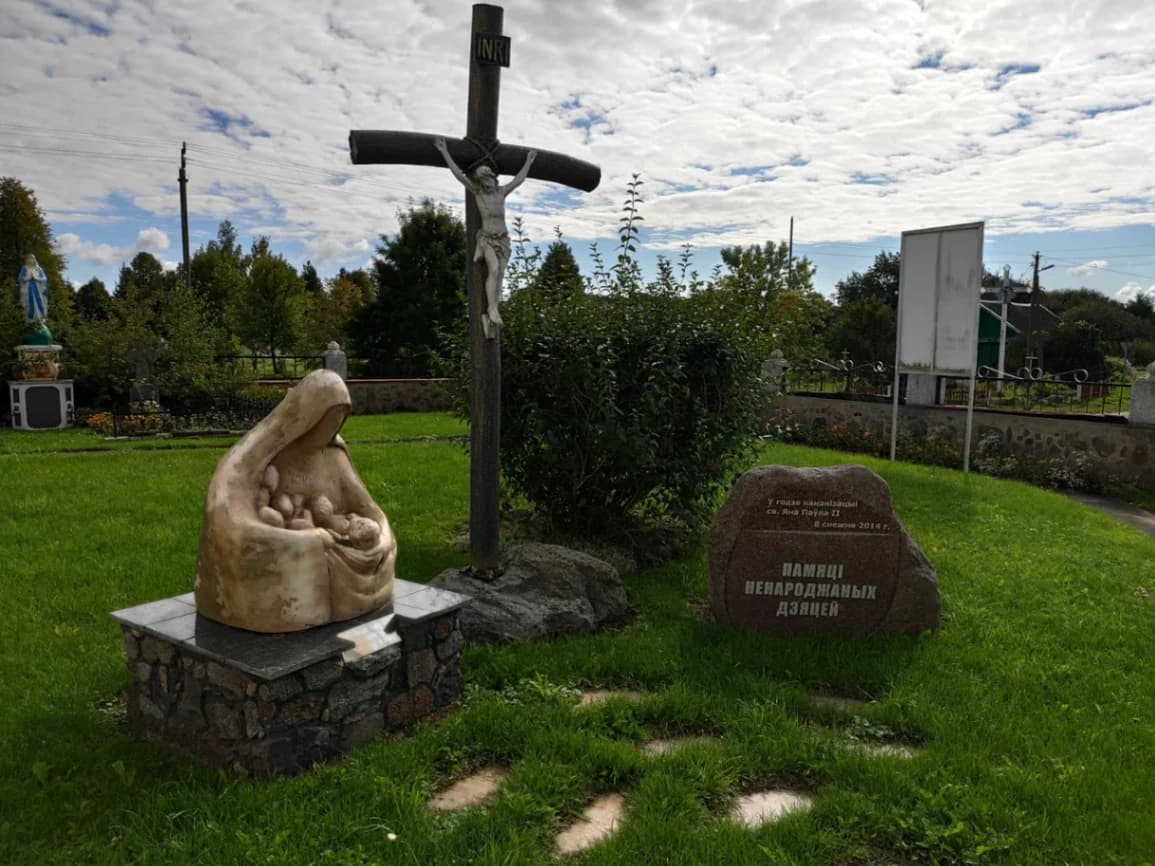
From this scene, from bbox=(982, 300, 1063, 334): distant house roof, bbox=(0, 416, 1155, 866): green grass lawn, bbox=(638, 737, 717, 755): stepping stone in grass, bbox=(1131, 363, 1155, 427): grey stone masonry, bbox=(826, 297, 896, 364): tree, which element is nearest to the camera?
bbox=(0, 416, 1155, 866): green grass lawn

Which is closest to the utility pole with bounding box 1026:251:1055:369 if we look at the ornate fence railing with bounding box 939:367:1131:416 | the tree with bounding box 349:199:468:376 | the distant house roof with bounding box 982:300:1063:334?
the distant house roof with bounding box 982:300:1063:334

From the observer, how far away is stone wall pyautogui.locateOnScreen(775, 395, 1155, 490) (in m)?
11.4

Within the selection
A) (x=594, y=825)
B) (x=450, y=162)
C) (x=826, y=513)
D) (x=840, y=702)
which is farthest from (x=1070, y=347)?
(x=594, y=825)

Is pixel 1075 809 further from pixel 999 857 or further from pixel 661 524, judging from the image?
pixel 661 524

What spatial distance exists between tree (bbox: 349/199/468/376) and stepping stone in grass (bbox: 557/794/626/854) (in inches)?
869

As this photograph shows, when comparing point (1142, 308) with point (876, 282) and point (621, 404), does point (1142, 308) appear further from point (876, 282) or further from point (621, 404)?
point (621, 404)

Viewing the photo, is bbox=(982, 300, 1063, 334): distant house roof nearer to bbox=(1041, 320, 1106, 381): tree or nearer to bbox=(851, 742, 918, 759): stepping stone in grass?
bbox=(1041, 320, 1106, 381): tree

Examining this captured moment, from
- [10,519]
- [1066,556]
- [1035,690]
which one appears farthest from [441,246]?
[1035,690]

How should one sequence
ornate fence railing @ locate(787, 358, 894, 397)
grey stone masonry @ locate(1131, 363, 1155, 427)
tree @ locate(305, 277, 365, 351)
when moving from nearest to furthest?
1. grey stone masonry @ locate(1131, 363, 1155, 427)
2. ornate fence railing @ locate(787, 358, 894, 397)
3. tree @ locate(305, 277, 365, 351)

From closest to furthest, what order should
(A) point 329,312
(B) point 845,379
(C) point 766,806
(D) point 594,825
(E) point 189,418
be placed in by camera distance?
1. (D) point 594,825
2. (C) point 766,806
3. (E) point 189,418
4. (B) point 845,379
5. (A) point 329,312

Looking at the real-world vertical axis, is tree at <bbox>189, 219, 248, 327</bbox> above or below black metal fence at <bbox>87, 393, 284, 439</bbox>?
above

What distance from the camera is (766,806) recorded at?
3.37 m

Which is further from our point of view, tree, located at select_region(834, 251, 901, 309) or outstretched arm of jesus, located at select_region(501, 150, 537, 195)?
tree, located at select_region(834, 251, 901, 309)

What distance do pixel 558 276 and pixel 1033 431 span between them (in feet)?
29.1
